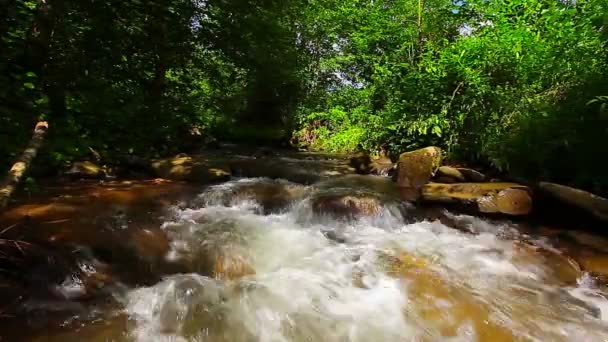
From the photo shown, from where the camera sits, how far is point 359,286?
13.0 ft

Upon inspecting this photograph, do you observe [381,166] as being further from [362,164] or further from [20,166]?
[20,166]

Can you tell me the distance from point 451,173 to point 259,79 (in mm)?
4609

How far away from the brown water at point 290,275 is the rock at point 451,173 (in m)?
1.49

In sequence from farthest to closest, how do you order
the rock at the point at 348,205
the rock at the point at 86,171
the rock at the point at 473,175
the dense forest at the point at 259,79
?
the rock at the point at 473,175 < the rock at the point at 86,171 < the rock at the point at 348,205 < the dense forest at the point at 259,79

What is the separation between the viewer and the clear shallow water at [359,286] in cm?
320

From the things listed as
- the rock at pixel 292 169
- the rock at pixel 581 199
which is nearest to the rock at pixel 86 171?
the rock at pixel 292 169

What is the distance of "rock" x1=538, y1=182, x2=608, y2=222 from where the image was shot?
4879 millimetres

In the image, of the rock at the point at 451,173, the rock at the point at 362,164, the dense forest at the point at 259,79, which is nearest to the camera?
the dense forest at the point at 259,79

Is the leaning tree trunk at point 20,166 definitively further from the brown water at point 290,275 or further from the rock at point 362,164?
the rock at point 362,164

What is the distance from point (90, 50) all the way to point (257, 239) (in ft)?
9.71

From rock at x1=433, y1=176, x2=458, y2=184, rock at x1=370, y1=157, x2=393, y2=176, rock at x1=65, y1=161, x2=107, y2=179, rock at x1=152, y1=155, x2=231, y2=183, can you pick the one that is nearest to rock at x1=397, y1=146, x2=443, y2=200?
rock at x1=433, y1=176, x2=458, y2=184

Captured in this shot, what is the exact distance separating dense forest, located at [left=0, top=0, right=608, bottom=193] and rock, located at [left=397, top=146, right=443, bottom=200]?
0.91 m

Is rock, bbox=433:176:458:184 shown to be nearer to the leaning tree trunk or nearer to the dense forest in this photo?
the dense forest

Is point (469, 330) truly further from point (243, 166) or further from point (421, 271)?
point (243, 166)
